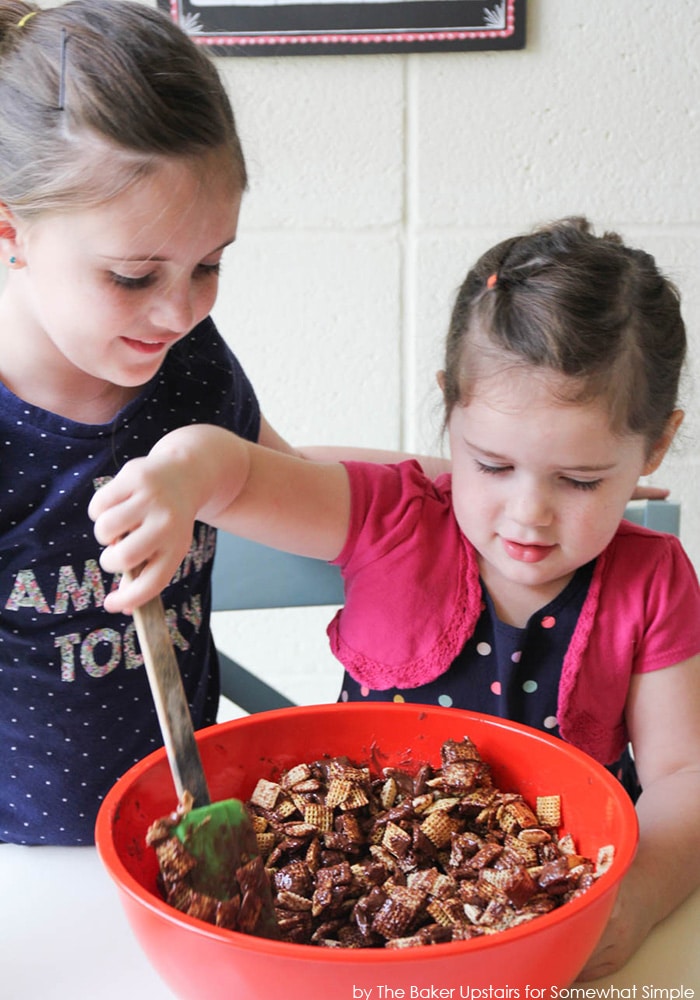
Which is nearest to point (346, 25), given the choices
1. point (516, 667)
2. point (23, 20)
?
point (23, 20)

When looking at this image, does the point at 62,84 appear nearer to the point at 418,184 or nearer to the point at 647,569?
the point at 647,569

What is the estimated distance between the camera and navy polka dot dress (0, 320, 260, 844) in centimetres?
99

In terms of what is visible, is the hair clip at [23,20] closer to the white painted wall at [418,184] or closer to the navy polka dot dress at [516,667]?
the navy polka dot dress at [516,667]

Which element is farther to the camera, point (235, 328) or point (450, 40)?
point (235, 328)

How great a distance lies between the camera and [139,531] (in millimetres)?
708

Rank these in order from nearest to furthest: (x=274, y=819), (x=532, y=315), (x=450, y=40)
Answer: (x=274, y=819), (x=532, y=315), (x=450, y=40)

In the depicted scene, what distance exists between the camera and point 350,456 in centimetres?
132

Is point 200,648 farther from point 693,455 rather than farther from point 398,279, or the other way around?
point 693,455

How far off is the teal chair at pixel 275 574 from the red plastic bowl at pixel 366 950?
47 cm

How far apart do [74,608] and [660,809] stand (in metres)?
0.61

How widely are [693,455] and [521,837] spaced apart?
1.37m

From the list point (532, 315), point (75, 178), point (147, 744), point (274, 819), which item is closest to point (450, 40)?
point (532, 315)

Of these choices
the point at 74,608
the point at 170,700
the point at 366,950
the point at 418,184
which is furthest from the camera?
the point at 418,184

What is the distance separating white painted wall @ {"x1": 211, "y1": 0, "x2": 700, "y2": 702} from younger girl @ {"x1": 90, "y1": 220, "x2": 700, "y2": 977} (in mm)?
775
